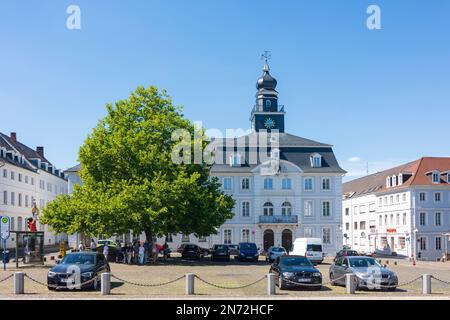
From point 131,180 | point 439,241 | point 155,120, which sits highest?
point 155,120

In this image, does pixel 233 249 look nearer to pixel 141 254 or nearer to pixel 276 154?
pixel 276 154

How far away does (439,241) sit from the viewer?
65500mm

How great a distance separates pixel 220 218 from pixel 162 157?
21.2 ft

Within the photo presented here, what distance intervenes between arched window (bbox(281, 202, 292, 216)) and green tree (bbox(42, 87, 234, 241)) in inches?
790

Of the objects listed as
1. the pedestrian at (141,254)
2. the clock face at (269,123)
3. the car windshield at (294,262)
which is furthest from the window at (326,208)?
the car windshield at (294,262)

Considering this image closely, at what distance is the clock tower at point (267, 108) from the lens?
69.4m

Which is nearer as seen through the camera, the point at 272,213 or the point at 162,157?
the point at 162,157

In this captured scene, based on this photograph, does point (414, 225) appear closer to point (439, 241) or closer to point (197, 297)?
point (439, 241)

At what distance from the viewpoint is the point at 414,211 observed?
6538 centimetres

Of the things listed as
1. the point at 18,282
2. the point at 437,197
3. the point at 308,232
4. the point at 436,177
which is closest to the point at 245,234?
the point at 308,232

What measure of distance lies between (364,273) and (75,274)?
11531mm

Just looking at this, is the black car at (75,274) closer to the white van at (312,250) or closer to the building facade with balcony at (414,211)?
the white van at (312,250)
